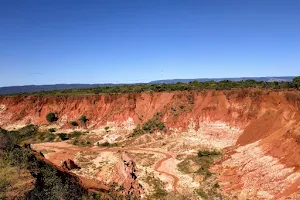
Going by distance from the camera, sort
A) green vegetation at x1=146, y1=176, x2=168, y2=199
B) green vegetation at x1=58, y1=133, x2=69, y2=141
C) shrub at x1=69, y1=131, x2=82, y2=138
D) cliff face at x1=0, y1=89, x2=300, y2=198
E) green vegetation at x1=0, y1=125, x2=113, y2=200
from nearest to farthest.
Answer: green vegetation at x1=0, y1=125, x2=113, y2=200, green vegetation at x1=146, y1=176, x2=168, y2=199, cliff face at x1=0, y1=89, x2=300, y2=198, green vegetation at x1=58, y1=133, x2=69, y2=141, shrub at x1=69, y1=131, x2=82, y2=138

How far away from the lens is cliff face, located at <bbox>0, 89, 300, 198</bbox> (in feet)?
107

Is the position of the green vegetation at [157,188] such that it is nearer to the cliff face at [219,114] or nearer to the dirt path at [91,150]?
the dirt path at [91,150]

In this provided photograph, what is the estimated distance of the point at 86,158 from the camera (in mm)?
45562

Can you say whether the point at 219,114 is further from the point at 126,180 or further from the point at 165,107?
the point at 126,180

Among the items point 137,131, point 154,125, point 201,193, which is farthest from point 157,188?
point 154,125

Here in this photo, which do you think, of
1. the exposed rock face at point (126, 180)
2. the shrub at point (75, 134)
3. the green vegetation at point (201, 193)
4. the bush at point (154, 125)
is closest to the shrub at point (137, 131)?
the bush at point (154, 125)

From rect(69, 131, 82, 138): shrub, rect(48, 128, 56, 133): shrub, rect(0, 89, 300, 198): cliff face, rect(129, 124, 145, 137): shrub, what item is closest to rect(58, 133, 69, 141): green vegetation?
rect(69, 131, 82, 138): shrub

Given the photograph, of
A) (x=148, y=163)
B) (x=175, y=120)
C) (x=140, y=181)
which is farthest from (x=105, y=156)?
(x=175, y=120)

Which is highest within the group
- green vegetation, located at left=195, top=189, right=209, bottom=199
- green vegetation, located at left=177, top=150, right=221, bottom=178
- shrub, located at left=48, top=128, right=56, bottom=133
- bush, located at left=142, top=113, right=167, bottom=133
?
bush, located at left=142, top=113, right=167, bottom=133

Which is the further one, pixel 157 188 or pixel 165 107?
pixel 165 107

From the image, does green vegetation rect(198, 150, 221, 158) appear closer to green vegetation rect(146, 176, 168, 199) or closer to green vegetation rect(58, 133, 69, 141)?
green vegetation rect(146, 176, 168, 199)

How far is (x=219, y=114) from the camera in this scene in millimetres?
55406

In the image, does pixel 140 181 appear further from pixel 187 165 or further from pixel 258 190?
pixel 258 190

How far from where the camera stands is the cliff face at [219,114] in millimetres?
32750
